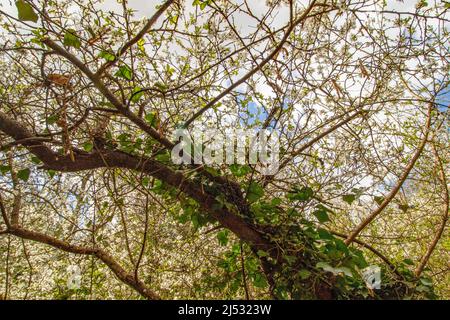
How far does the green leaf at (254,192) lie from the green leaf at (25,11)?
1315 mm

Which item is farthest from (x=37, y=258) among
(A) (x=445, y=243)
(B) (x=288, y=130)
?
(A) (x=445, y=243)

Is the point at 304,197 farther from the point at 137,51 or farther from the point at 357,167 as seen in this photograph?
the point at 137,51

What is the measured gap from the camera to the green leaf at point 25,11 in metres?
1.16

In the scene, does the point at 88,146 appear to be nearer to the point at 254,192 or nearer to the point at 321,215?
the point at 254,192

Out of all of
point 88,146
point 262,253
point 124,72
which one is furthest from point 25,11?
point 262,253

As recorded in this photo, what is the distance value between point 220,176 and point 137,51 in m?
0.97

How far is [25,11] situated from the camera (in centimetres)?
119

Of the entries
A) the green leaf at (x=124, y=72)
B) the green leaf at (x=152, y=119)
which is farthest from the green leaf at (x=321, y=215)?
the green leaf at (x=124, y=72)

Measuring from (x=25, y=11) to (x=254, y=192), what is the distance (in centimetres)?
138

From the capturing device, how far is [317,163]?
2.46 metres

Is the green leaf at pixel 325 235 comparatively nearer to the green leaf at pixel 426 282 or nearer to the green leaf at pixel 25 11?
the green leaf at pixel 426 282

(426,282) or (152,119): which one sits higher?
(152,119)

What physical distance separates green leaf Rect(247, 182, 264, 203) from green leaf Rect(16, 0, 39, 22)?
131 centimetres

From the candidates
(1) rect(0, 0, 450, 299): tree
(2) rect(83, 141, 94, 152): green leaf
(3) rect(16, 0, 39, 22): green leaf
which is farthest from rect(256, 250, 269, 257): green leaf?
(3) rect(16, 0, 39, 22): green leaf
